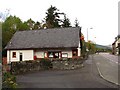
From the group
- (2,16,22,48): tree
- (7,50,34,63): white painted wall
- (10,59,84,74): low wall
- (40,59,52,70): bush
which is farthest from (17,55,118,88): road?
(2,16,22,48): tree

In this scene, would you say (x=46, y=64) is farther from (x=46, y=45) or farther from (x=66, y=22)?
(x=66, y=22)

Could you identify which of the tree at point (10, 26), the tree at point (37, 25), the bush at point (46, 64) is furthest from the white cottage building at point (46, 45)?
the tree at point (37, 25)

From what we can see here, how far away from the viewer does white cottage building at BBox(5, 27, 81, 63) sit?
44.8m

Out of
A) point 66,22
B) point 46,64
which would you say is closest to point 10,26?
point 66,22

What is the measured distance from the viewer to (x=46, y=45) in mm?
46375

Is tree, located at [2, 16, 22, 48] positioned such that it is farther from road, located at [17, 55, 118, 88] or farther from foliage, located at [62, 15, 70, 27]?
road, located at [17, 55, 118, 88]

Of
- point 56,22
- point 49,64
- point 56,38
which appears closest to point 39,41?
point 56,38

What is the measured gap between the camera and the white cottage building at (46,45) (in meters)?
44.8

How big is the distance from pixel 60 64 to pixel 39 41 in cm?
1601

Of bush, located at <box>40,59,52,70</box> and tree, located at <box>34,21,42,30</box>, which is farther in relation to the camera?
tree, located at <box>34,21,42,30</box>

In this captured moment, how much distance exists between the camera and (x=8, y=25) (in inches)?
2707

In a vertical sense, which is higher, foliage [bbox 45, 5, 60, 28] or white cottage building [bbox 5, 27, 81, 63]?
foliage [bbox 45, 5, 60, 28]

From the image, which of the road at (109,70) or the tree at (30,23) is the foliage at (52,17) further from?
the road at (109,70)

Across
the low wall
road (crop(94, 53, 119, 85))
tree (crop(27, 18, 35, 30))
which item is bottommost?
road (crop(94, 53, 119, 85))
